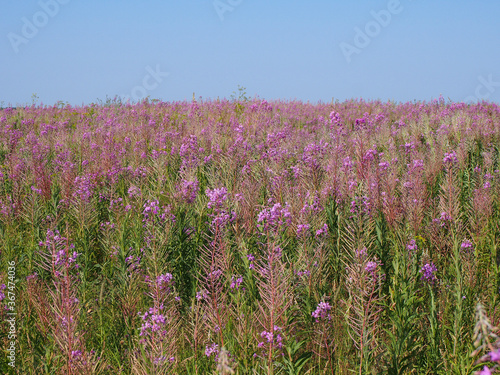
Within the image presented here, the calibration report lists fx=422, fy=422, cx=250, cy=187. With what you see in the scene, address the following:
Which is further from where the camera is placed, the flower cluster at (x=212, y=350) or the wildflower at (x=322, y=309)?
the wildflower at (x=322, y=309)

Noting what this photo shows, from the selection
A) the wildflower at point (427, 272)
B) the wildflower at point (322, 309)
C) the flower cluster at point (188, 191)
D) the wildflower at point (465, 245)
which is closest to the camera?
the wildflower at point (322, 309)

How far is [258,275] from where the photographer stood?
3709 mm

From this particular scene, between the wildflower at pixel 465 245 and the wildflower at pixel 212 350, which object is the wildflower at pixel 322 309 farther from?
the wildflower at pixel 465 245

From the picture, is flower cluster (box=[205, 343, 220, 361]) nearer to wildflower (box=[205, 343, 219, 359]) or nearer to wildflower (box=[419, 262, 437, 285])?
wildflower (box=[205, 343, 219, 359])

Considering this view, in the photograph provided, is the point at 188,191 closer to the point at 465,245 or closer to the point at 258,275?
the point at 258,275

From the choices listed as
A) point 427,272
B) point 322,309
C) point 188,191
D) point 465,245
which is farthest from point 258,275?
point 465,245

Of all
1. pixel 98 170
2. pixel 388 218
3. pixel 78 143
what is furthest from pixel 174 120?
pixel 388 218

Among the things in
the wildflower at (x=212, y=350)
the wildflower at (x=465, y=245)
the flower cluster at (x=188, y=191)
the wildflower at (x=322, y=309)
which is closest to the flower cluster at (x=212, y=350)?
the wildflower at (x=212, y=350)

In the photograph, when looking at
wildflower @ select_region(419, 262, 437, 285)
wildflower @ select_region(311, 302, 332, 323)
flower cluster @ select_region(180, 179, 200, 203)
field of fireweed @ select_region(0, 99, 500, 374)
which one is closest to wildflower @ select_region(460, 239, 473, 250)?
field of fireweed @ select_region(0, 99, 500, 374)

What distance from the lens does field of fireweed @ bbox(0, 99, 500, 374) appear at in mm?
2518

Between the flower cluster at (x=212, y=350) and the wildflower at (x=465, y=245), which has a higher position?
the wildflower at (x=465, y=245)

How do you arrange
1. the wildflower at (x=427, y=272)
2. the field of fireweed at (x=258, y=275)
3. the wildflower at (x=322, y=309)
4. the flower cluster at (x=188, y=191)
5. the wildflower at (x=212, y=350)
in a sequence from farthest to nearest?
1. the flower cluster at (x=188, y=191)
2. the wildflower at (x=427, y=272)
3. the wildflower at (x=322, y=309)
4. the wildflower at (x=212, y=350)
5. the field of fireweed at (x=258, y=275)

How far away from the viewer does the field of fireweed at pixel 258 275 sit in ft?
8.26

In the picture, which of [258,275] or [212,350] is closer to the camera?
[212,350]
